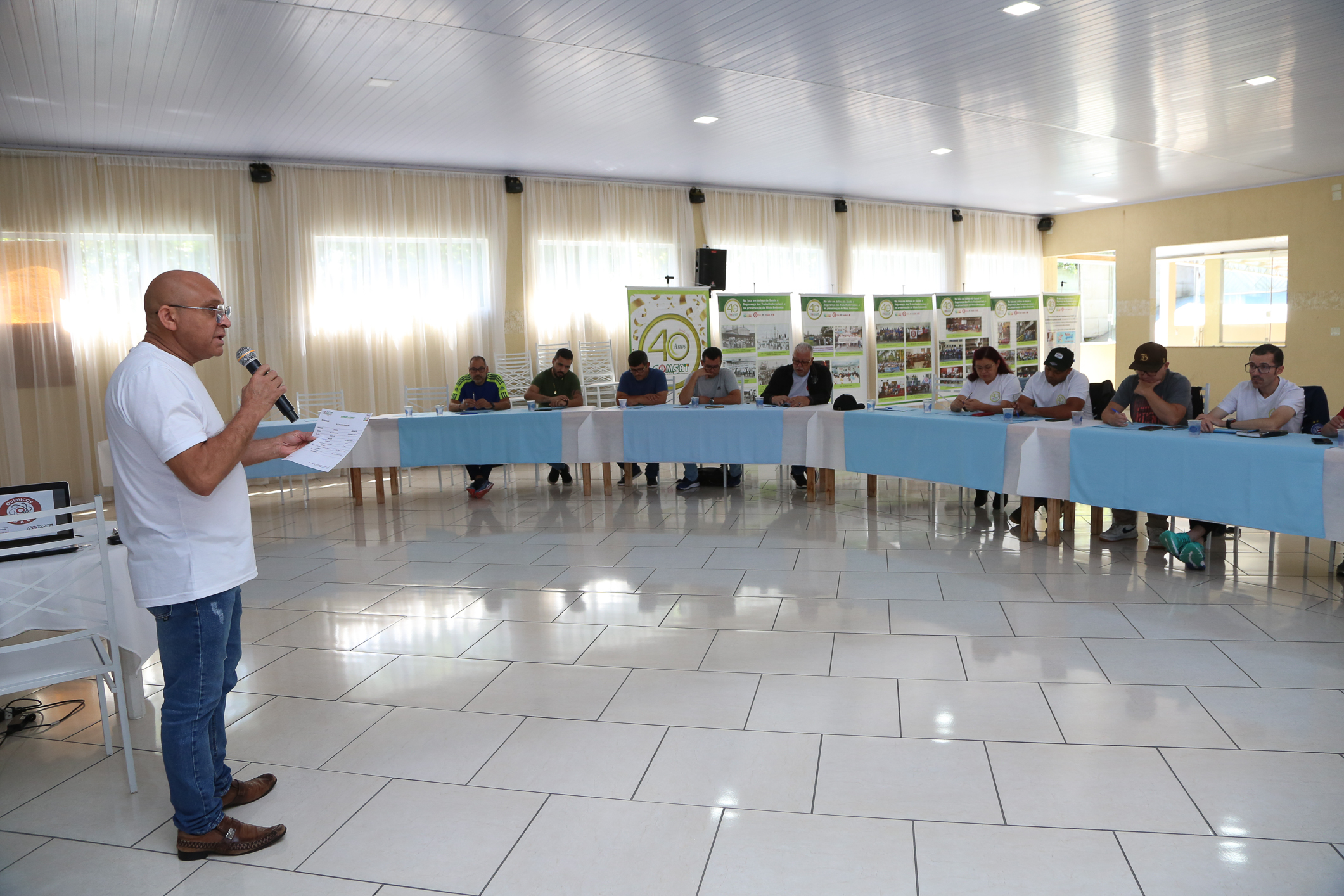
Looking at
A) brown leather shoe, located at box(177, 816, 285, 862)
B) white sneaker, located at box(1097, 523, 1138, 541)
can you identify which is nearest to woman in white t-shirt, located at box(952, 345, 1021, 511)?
white sneaker, located at box(1097, 523, 1138, 541)

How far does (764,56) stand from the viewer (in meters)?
5.47

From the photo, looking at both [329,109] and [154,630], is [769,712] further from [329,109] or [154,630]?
[329,109]

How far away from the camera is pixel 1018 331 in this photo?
12.0 metres

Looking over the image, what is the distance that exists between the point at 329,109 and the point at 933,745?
632 cm

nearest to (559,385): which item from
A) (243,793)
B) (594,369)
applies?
(594,369)

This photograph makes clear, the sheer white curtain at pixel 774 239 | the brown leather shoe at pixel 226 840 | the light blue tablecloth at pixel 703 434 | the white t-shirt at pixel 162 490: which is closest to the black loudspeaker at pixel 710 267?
the sheer white curtain at pixel 774 239

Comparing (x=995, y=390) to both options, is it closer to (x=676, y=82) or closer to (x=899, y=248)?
(x=676, y=82)

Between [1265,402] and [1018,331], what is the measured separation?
7.89 meters

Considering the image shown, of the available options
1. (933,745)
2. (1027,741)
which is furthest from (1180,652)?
(933,745)

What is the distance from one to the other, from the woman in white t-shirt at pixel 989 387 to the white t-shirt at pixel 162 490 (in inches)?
187

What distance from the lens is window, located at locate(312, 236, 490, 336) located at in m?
8.54

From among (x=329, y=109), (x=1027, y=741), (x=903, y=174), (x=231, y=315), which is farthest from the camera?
(x=903, y=174)

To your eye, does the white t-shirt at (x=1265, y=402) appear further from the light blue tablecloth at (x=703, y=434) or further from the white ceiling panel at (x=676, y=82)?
the light blue tablecloth at (x=703, y=434)

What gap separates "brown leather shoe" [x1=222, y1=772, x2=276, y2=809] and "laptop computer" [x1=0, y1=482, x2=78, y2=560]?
37.1 inches
